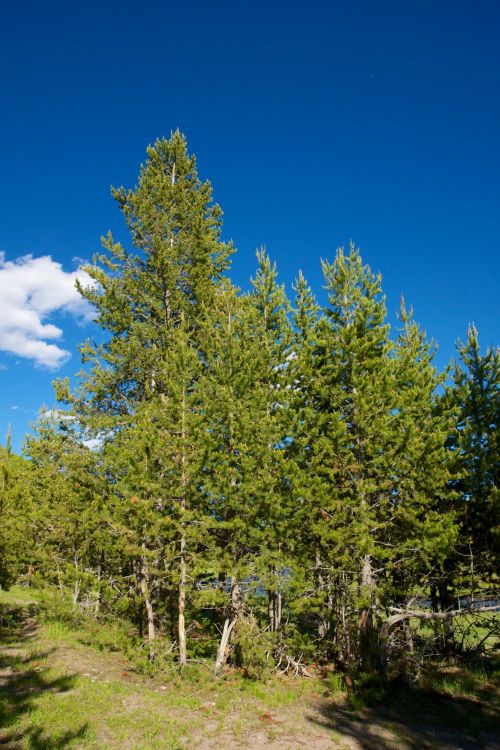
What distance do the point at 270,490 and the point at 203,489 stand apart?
203cm

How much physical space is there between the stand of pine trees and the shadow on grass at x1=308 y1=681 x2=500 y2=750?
3.85 ft

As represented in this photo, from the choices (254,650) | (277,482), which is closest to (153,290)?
(277,482)

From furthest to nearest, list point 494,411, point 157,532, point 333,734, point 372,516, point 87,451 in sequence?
point 87,451, point 494,411, point 372,516, point 157,532, point 333,734

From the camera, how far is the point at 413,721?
973 cm

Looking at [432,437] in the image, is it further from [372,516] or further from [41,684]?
[41,684]

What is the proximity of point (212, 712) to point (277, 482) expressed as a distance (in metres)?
5.51

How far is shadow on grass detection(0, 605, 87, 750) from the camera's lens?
7.57m

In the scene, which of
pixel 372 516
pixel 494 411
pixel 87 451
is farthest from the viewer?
pixel 87 451

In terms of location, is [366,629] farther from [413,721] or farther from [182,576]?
[182,576]

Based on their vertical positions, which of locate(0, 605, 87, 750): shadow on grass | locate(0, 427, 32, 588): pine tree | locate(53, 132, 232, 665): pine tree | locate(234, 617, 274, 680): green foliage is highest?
locate(53, 132, 232, 665): pine tree

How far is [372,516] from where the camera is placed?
40.3 ft

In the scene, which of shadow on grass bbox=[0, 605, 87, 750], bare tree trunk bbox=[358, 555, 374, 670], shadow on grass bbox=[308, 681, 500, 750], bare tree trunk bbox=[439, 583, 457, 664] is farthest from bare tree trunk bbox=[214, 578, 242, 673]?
bare tree trunk bbox=[439, 583, 457, 664]

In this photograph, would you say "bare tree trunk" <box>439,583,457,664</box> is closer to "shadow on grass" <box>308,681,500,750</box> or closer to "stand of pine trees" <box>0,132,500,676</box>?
"stand of pine trees" <box>0,132,500,676</box>

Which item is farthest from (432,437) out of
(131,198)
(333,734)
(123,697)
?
(131,198)
